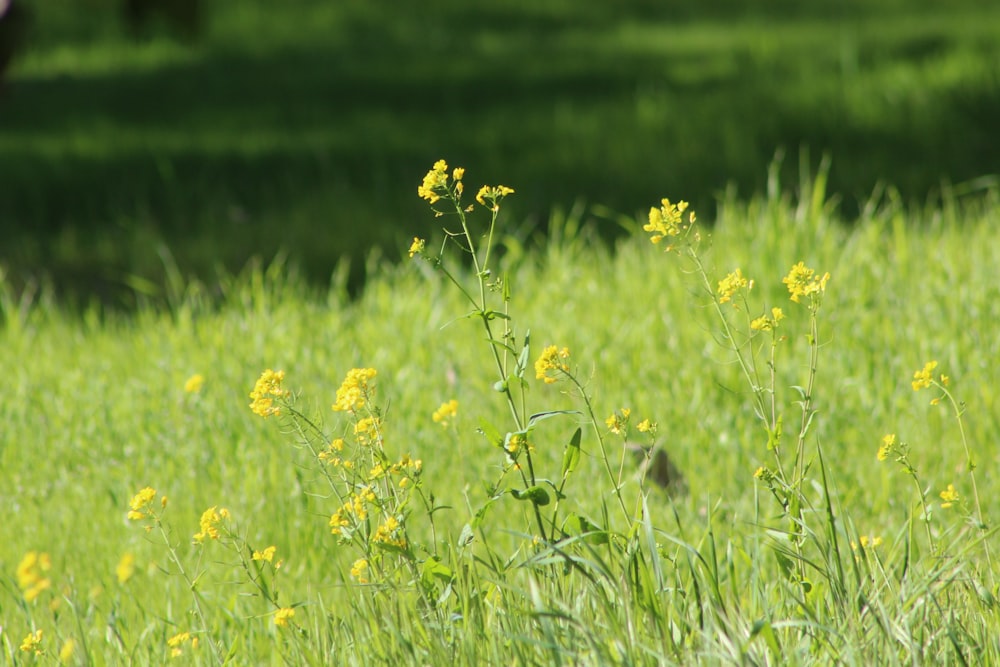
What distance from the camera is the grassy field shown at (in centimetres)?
174

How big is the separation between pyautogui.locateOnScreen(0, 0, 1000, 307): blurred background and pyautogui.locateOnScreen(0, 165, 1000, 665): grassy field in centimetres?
64

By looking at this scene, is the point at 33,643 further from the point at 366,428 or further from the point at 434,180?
the point at 434,180

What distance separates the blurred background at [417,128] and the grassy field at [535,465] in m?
0.64

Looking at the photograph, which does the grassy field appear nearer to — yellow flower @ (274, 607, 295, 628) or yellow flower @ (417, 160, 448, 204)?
yellow flower @ (274, 607, 295, 628)

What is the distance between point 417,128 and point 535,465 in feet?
13.9

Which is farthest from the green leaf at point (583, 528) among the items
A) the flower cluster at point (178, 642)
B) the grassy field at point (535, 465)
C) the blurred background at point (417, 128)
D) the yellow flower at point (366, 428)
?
the blurred background at point (417, 128)

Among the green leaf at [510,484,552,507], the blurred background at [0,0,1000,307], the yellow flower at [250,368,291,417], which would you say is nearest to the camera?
the green leaf at [510,484,552,507]

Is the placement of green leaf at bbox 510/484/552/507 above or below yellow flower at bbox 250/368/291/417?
below

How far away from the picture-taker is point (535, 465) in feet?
9.19

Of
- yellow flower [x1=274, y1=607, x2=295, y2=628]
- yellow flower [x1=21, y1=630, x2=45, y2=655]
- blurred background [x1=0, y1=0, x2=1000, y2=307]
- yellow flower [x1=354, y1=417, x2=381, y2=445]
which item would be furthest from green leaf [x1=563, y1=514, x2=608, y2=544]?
blurred background [x1=0, y1=0, x2=1000, y2=307]

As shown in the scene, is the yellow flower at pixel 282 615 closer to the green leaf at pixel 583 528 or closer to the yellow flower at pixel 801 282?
the green leaf at pixel 583 528

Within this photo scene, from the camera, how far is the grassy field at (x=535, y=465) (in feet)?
5.69

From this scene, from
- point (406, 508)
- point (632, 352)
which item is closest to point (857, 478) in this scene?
point (632, 352)

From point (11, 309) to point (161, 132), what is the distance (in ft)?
10.5
